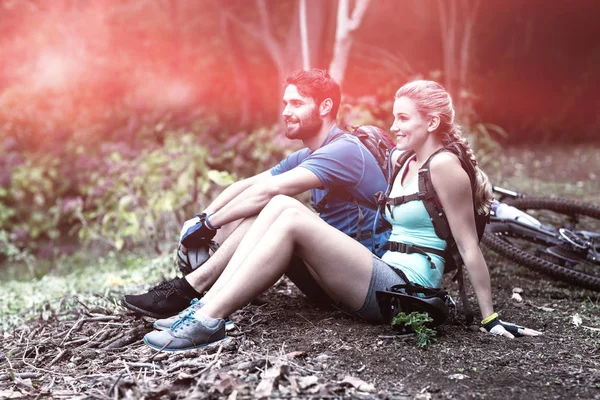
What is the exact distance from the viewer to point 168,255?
5.90 meters

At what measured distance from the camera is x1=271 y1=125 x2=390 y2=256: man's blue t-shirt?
327cm

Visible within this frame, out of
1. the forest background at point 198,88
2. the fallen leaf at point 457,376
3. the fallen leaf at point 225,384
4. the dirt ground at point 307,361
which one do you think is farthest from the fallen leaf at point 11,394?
the forest background at point 198,88

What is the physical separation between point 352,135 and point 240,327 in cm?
124

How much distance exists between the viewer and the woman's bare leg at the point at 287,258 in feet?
9.60

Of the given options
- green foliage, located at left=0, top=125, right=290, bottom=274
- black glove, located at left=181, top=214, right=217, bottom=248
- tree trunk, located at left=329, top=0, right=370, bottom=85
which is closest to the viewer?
black glove, located at left=181, top=214, right=217, bottom=248

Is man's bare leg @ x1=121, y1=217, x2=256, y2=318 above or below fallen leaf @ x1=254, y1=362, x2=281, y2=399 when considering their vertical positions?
above

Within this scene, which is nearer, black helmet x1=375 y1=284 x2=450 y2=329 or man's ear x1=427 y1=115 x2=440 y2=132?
black helmet x1=375 y1=284 x2=450 y2=329

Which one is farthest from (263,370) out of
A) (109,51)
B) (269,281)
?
(109,51)

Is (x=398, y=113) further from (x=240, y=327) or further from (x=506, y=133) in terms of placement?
(x=506, y=133)

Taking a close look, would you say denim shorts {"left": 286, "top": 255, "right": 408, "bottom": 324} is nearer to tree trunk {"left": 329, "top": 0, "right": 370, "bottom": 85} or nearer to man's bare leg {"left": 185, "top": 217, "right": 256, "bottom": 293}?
man's bare leg {"left": 185, "top": 217, "right": 256, "bottom": 293}

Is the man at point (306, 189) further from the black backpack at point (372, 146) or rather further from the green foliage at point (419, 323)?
the green foliage at point (419, 323)

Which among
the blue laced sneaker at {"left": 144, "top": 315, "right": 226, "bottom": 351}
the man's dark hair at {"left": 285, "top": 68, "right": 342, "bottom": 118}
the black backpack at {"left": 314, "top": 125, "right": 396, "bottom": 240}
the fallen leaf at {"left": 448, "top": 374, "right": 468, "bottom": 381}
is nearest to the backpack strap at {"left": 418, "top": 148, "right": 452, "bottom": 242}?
the black backpack at {"left": 314, "top": 125, "right": 396, "bottom": 240}

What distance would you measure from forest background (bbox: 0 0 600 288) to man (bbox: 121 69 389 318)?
3064mm

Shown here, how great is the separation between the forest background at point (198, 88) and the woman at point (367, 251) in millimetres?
3432
